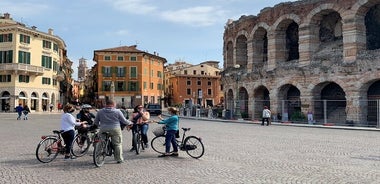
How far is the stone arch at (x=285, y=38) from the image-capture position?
1235 inches

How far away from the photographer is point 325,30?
A: 30156mm

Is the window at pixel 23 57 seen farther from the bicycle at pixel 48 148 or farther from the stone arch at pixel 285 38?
the bicycle at pixel 48 148

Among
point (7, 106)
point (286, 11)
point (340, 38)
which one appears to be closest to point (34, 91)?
point (7, 106)

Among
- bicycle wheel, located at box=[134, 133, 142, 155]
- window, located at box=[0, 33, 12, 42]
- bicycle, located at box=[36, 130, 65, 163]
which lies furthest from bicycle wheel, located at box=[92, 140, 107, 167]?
window, located at box=[0, 33, 12, 42]

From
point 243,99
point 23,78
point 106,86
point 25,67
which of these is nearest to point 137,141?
point 243,99

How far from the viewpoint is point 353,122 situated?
83.7 feet

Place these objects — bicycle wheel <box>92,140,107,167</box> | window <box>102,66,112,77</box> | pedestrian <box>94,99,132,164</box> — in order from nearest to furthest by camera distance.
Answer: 1. bicycle wheel <box>92,140,107,167</box>
2. pedestrian <box>94,99,132,164</box>
3. window <box>102,66,112,77</box>

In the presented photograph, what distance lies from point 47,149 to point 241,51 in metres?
30.5

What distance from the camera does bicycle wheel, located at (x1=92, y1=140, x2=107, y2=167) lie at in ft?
29.9

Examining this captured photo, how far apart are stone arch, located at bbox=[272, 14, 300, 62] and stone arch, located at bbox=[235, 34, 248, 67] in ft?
19.3

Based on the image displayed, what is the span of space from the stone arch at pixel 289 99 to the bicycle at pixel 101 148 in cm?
2218

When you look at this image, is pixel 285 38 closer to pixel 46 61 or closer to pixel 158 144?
pixel 158 144

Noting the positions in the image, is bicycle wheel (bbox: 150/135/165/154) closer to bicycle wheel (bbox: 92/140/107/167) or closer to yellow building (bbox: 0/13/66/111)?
bicycle wheel (bbox: 92/140/107/167)

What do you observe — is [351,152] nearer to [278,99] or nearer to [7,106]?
[278,99]
